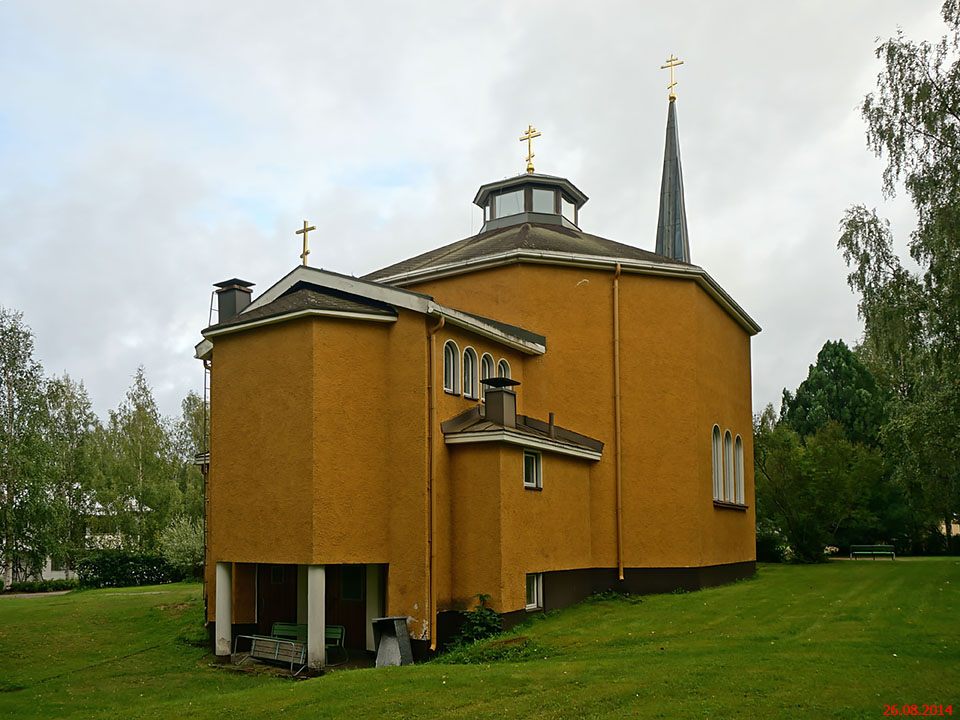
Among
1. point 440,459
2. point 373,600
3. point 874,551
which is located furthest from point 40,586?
point 874,551

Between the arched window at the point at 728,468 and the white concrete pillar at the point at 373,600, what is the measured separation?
1108cm

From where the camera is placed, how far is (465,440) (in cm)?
1698

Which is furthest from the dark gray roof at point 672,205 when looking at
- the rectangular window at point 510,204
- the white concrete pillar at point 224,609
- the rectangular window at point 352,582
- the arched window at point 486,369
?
the white concrete pillar at point 224,609

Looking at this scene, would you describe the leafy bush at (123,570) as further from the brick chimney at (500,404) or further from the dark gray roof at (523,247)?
the brick chimney at (500,404)

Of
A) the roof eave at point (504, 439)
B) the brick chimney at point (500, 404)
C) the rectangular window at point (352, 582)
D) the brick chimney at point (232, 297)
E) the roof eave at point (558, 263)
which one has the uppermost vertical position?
the roof eave at point (558, 263)

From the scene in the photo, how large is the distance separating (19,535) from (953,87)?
25.5 metres

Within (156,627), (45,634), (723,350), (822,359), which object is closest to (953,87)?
(723,350)

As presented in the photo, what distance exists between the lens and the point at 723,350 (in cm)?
2461

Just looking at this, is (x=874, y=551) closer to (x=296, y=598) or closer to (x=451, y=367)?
(x=451, y=367)

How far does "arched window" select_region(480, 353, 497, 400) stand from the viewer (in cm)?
1916

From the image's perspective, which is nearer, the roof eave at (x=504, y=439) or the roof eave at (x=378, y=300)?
the roof eave at (x=504, y=439)

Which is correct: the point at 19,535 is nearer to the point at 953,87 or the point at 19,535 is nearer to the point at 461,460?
the point at 461,460

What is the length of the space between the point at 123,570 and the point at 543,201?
74.7 feet

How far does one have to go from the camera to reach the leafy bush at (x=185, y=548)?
3394 centimetres
